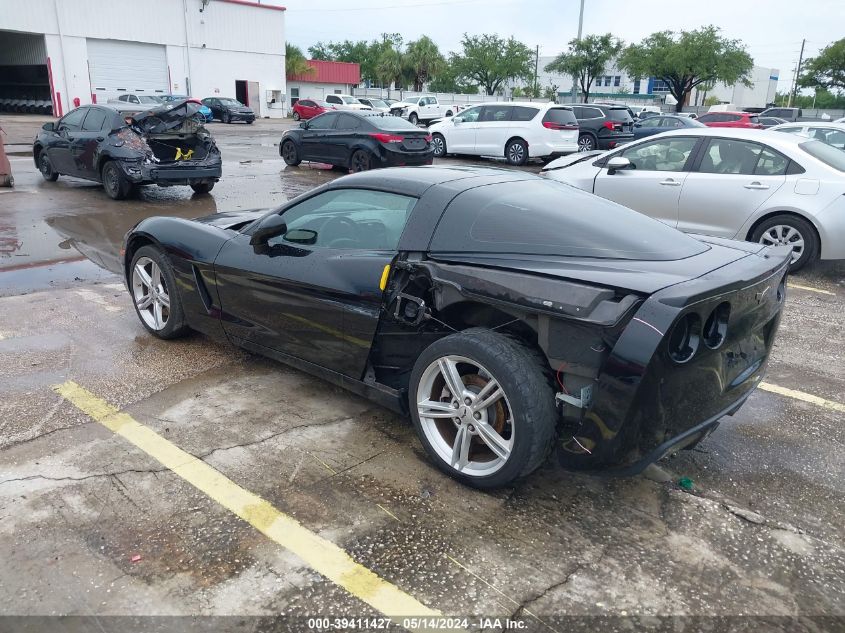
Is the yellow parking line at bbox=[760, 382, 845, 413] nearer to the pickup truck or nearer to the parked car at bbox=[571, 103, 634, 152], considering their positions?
the parked car at bbox=[571, 103, 634, 152]

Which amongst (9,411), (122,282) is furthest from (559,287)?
(122,282)

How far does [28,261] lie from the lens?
24.4ft

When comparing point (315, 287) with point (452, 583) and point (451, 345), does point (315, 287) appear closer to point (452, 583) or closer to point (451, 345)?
point (451, 345)

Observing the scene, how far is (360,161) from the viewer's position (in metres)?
15.4

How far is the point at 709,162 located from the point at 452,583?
6.59 metres

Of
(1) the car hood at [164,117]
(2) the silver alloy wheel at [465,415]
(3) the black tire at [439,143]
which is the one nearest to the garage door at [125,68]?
(3) the black tire at [439,143]

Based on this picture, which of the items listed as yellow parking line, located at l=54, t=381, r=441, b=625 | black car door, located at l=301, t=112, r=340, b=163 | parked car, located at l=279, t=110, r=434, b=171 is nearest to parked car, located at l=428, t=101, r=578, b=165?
parked car, located at l=279, t=110, r=434, b=171

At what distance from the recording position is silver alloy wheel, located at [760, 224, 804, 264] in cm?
715

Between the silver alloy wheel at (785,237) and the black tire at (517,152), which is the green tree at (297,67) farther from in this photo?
the silver alloy wheel at (785,237)

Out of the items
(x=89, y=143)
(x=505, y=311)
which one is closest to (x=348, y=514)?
(x=505, y=311)

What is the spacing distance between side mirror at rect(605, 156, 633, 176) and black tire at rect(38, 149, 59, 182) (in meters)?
10.3

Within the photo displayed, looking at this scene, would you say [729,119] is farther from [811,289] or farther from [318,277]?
[318,277]

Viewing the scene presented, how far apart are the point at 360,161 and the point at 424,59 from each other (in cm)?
6085

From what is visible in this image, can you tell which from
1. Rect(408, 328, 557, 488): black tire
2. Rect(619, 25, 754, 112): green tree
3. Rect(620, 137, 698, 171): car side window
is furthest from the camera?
Rect(619, 25, 754, 112): green tree
